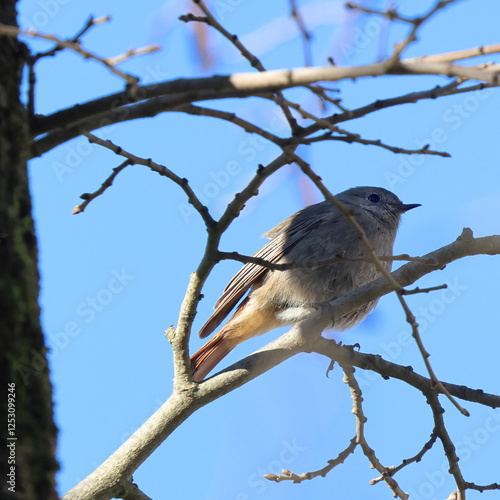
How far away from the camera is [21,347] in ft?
5.73

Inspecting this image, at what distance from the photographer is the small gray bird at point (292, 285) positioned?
5.55m

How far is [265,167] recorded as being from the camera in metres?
2.55

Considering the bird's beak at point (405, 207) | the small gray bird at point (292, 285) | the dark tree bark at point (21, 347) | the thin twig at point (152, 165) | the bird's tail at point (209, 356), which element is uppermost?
the bird's beak at point (405, 207)

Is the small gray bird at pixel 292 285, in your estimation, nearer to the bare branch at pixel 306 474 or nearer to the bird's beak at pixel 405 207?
the bird's beak at pixel 405 207

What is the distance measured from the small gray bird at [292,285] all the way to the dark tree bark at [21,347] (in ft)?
11.8

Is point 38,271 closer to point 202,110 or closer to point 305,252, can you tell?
point 202,110

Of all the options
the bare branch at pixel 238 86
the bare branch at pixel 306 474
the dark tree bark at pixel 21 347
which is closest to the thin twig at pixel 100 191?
the bare branch at pixel 238 86

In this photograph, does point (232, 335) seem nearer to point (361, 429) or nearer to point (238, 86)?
point (361, 429)

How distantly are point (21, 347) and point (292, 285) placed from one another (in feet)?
13.3

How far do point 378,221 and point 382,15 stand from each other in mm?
4497

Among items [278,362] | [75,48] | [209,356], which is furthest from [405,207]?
[75,48]

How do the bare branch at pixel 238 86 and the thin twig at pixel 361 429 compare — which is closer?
the bare branch at pixel 238 86

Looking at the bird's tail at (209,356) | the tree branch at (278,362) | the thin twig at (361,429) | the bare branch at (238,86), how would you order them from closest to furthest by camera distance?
1. the bare branch at (238,86)
2. the tree branch at (278,362)
3. the thin twig at (361,429)
4. the bird's tail at (209,356)

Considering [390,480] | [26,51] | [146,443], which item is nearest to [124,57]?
[26,51]
